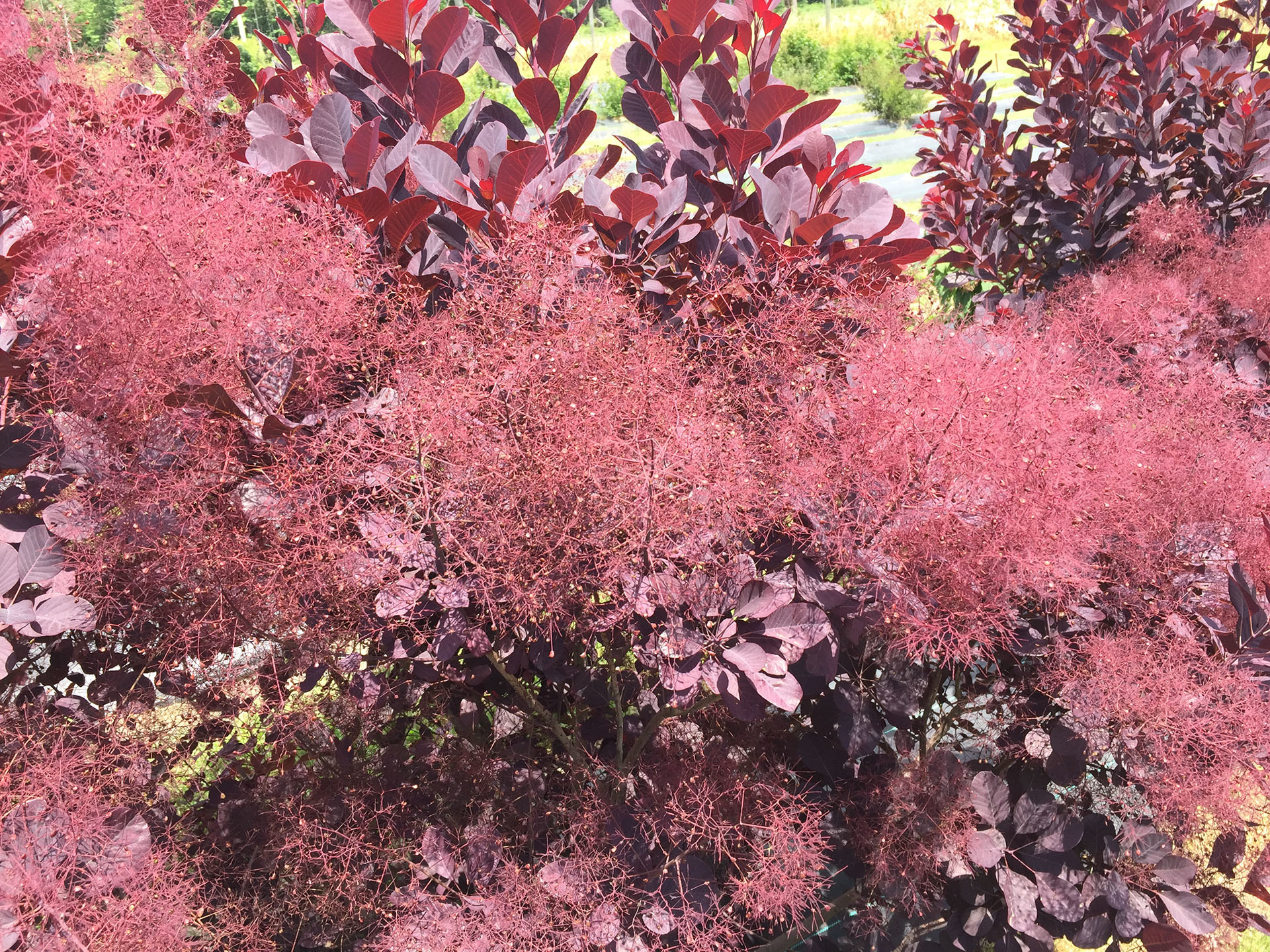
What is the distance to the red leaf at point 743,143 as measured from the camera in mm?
1596

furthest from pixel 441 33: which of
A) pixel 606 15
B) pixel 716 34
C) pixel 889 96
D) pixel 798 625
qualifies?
pixel 606 15

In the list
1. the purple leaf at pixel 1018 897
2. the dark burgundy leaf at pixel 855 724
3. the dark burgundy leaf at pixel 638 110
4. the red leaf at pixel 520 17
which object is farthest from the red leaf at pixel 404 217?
the purple leaf at pixel 1018 897

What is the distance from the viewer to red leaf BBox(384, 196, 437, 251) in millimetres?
1412

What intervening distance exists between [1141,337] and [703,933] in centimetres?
171

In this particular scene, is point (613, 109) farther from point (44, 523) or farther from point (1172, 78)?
point (44, 523)

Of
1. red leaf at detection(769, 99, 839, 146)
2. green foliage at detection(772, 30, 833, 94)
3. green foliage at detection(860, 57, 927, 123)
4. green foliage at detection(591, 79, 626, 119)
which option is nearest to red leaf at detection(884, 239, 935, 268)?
red leaf at detection(769, 99, 839, 146)

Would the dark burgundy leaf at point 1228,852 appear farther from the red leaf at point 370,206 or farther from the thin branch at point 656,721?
the red leaf at point 370,206

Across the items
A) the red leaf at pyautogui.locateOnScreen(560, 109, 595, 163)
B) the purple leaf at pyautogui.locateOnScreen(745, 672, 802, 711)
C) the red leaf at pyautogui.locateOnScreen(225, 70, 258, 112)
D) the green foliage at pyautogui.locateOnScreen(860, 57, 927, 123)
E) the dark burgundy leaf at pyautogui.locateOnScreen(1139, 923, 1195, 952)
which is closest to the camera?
the purple leaf at pyautogui.locateOnScreen(745, 672, 802, 711)

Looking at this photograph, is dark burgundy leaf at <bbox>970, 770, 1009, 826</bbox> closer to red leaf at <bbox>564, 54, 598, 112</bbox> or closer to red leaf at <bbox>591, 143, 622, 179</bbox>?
red leaf at <bbox>591, 143, 622, 179</bbox>

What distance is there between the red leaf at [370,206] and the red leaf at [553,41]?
490 millimetres

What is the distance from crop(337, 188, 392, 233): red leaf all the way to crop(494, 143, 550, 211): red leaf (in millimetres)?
190

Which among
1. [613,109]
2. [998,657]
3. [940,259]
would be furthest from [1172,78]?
[613,109]

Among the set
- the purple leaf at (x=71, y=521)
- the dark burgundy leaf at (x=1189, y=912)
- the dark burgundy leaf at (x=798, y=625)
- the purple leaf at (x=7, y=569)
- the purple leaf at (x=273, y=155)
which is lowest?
the dark burgundy leaf at (x=1189, y=912)

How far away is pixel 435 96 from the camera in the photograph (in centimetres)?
161
